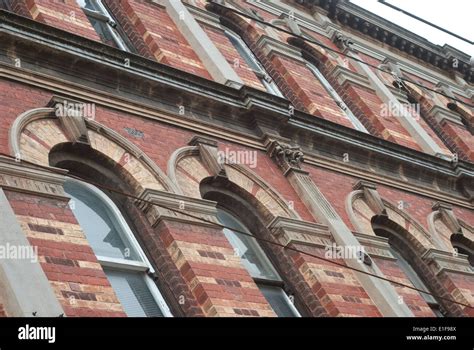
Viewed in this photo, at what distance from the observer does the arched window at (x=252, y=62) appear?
16.2m

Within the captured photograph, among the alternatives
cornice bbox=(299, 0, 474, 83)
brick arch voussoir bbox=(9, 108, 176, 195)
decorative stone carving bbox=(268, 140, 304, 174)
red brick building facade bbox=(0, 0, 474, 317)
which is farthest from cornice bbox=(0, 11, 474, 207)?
cornice bbox=(299, 0, 474, 83)

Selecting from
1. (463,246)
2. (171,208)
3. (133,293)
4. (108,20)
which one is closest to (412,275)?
(463,246)

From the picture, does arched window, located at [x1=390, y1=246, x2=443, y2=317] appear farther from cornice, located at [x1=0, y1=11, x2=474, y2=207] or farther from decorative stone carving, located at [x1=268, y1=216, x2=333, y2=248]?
decorative stone carving, located at [x1=268, y1=216, x2=333, y2=248]

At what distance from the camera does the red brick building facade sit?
902cm

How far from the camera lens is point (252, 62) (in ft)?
55.1

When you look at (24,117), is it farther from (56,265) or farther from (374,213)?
(374,213)

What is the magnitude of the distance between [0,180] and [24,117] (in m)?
1.34

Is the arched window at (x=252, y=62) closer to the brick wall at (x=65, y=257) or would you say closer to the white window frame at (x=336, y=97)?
the white window frame at (x=336, y=97)

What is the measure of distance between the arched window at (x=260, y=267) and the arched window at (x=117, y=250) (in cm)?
150

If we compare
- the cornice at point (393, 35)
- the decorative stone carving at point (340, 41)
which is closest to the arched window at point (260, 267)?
the decorative stone carving at point (340, 41)

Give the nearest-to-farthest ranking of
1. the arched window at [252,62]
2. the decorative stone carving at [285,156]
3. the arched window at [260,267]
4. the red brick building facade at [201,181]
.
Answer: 1. the red brick building facade at [201,181]
2. the arched window at [260,267]
3. the decorative stone carving at [285,156]
4. the arched window at [252,62]

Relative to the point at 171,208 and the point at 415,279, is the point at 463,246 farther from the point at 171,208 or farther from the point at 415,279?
the point at 171,208

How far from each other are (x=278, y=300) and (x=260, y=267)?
24.0 inches

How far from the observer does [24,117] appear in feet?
32.0
